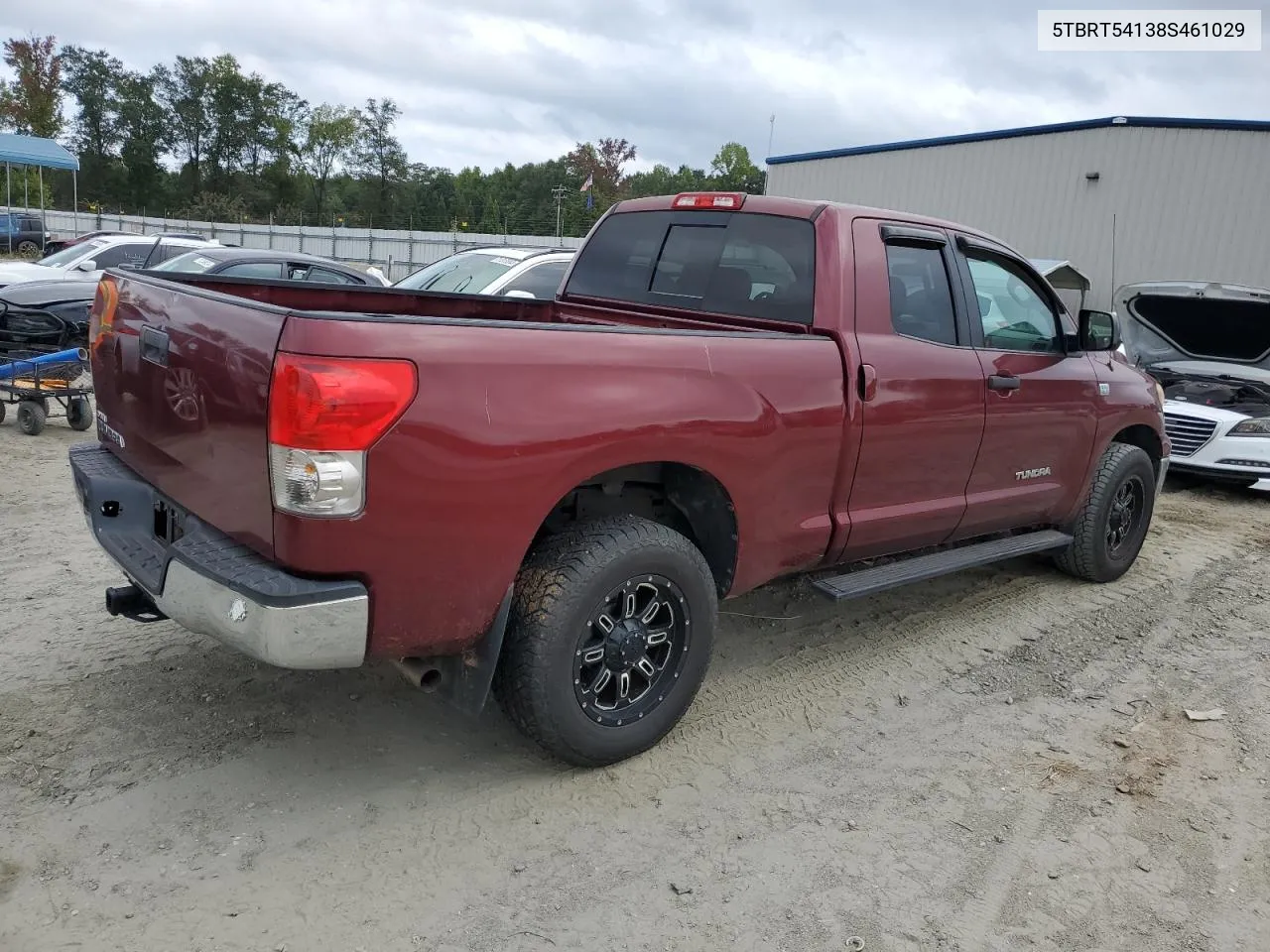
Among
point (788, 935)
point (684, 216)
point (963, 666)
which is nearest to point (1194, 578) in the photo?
point (963, 666)

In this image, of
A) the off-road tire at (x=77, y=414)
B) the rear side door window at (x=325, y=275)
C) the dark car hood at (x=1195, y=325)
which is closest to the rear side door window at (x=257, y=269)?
the rear side door window at (x=325, y=275)

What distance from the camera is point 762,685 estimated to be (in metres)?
4.19

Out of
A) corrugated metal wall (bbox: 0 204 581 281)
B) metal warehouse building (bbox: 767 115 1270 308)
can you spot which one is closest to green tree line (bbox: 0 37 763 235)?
corrugated metal wall (bbox: 0 204 581 281)

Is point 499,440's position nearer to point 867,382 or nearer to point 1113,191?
point 867,382

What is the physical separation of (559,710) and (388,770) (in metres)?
0.71

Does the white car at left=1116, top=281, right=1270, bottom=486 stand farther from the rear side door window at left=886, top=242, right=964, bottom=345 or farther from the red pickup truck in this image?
the rear side door window at left=886, top=242, right=964, bottom=345

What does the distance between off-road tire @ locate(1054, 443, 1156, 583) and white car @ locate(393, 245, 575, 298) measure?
4679 mm

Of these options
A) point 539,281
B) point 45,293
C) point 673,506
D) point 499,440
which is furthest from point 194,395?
point 45,293

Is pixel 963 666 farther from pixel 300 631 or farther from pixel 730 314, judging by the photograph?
pixel 300 631

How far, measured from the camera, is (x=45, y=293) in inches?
347

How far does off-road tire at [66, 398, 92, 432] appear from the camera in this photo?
8.39 metres

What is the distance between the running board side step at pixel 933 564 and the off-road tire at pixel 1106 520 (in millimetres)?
256

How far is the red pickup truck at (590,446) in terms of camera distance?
8.54 feet

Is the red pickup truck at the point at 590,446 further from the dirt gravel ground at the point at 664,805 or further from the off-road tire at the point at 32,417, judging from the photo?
the off-road tire at the point at 32,417
